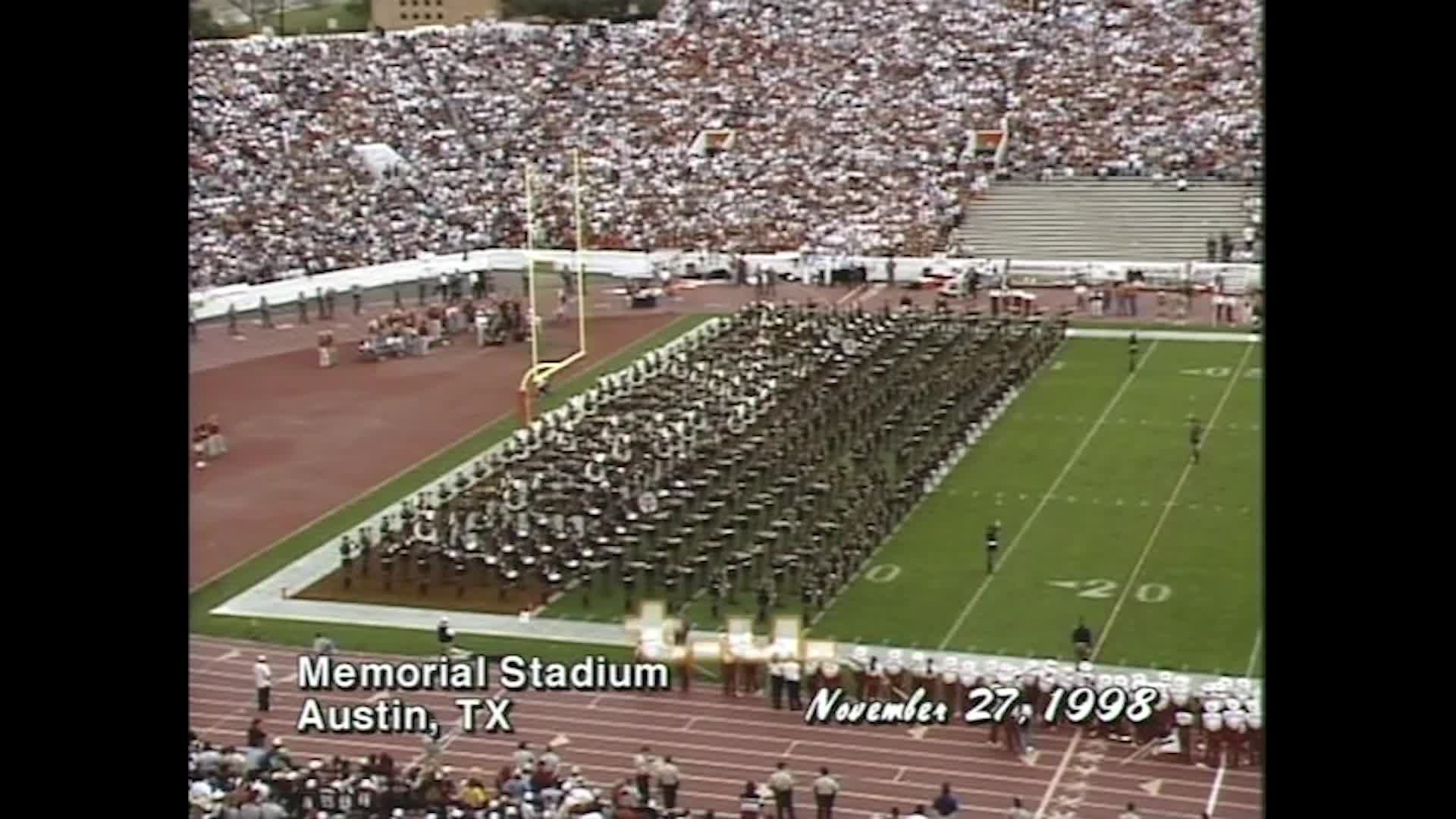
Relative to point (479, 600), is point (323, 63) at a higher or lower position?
higher

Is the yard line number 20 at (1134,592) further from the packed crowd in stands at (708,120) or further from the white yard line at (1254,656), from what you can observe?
the packed crowd in stands at (708,120)

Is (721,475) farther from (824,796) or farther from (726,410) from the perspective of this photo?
(824,796)

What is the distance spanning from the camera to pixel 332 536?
7859 mm

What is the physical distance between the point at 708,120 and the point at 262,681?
874 centimetres

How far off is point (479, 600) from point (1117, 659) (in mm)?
2057

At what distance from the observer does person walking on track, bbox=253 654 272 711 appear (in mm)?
6234

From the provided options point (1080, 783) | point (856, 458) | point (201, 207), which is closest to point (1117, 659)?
point (1080, 783)

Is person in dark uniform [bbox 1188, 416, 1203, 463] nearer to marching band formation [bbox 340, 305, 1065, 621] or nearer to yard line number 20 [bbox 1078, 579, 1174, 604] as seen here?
marching band formation [bbox 340, 305, 1065, 621]

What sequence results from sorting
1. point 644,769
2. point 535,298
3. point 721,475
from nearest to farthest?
point 644,769
point 721,475
point 535,298

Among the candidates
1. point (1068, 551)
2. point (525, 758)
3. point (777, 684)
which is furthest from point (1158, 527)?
point (525, 758)

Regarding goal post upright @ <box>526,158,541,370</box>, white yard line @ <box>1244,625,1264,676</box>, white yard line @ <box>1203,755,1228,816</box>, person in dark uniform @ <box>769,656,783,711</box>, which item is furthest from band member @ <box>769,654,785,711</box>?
goal post upright @ <box>526,158,541,370</box>

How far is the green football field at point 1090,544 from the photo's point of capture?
673 cm
